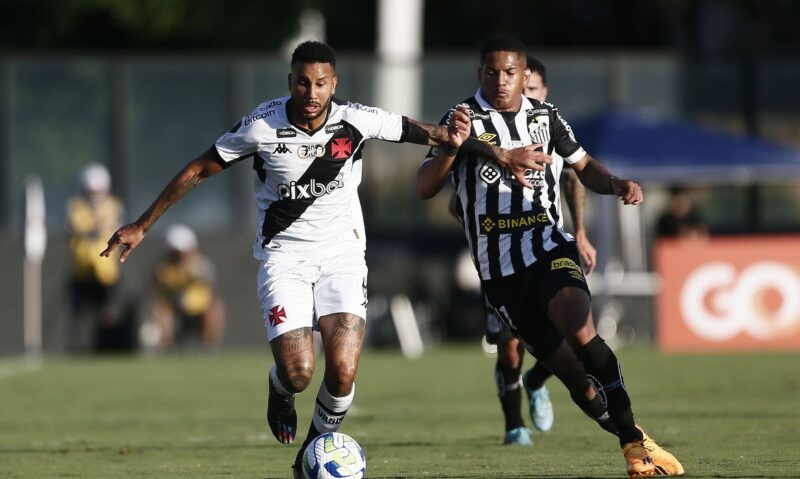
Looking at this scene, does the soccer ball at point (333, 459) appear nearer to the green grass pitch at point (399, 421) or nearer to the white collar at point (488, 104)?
the green grass pitch at point (399, 421)

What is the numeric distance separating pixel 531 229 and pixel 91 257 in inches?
562

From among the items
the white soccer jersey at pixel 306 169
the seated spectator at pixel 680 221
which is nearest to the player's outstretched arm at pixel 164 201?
the white soccer jersey at pixel 306 169

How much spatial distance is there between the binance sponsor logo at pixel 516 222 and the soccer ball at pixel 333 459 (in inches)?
60.5

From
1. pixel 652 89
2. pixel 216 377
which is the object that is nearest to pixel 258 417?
pixel 216 377

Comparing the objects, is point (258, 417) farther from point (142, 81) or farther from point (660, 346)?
point (142, 81)

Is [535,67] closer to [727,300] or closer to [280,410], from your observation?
[280,410]

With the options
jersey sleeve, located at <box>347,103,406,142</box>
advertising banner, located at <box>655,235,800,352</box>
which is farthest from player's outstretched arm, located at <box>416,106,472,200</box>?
advertising banner, located at <box>655,235,800,352</box>

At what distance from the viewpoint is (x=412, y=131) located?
885cm

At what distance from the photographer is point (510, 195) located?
8.90 meters

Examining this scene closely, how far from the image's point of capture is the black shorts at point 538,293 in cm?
855

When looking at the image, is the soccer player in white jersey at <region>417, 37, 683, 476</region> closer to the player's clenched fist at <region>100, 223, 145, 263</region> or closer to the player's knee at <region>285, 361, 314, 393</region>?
the player's knee at <region>285, 361, 314, 393</region>

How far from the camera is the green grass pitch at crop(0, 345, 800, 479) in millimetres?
9297

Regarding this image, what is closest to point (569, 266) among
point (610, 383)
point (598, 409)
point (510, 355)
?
point (610, 383)

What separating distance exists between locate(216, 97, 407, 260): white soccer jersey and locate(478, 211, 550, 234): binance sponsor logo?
72 centimetres
